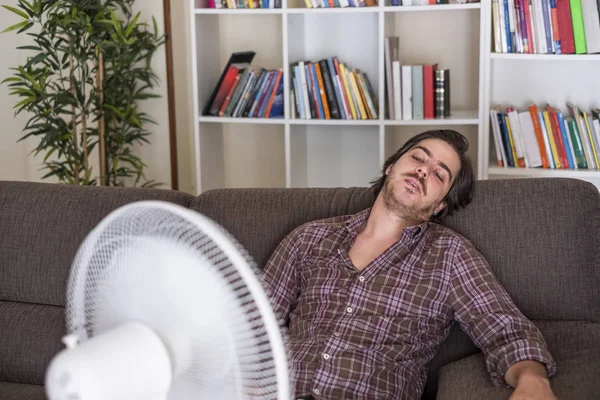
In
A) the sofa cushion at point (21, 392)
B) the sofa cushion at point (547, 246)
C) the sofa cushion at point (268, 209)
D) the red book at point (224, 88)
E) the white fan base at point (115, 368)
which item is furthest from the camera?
the red book at point (224, 88)

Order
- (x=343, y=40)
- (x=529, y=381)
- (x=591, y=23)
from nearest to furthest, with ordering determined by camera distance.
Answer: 1. (x=529, y=381)
2. (x=591, y=23)
3. (x=343, y=40)

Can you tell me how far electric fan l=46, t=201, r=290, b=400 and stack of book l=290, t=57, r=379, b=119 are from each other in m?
2.32

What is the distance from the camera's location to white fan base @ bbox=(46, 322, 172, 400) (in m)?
0.85

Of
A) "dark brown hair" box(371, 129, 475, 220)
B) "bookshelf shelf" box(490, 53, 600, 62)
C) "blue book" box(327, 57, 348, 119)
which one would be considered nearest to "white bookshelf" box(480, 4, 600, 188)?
"bookshelf shelf" box(490, 53, 600, 62)

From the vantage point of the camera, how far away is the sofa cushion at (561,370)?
1.54m

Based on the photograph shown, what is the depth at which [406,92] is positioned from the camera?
3182 mm

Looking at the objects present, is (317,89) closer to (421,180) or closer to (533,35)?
(533,35)

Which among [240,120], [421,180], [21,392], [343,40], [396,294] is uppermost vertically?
[343,40]

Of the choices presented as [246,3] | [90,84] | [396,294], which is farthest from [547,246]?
[90,84]

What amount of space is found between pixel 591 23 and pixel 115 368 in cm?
253

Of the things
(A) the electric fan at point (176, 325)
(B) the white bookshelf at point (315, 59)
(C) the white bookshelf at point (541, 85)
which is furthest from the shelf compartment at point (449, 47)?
(A) the electric fan at point (176, 325)

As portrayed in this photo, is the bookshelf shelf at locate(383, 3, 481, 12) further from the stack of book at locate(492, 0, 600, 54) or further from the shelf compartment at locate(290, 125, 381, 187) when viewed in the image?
the shelf compartment at locate(290, 125, 381, 187)

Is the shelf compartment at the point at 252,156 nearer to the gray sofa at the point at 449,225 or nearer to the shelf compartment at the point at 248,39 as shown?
the shelf compartment at the point at 248,39

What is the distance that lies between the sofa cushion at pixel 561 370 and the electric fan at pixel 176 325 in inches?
30.3
